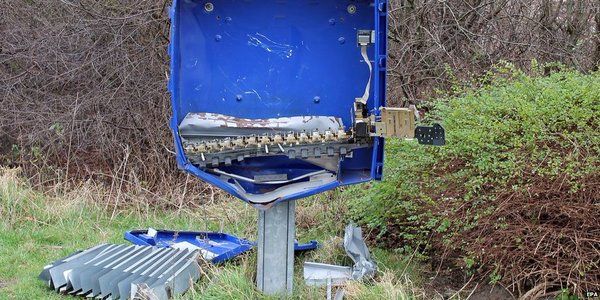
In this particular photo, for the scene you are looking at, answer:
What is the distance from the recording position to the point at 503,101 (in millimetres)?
5027

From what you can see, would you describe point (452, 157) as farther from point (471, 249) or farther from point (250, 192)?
point (250, 192)

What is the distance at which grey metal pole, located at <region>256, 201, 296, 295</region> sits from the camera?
4348 mm

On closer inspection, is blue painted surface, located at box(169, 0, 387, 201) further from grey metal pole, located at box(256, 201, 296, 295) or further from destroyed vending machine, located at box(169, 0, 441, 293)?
grey metal pole, located at box(256, 201, 296, 295)

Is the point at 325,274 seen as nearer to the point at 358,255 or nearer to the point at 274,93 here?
the point at 358,255

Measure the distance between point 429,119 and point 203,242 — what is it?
205 centimetres

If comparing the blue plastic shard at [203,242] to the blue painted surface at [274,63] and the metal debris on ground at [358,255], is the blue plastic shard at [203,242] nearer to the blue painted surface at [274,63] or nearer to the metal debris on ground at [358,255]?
the metal debris on ground at [358,255]

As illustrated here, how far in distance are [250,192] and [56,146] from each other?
532 cm

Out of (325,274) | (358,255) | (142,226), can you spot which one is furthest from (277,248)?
(142,226)

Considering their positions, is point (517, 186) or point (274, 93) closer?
point (517, 186)

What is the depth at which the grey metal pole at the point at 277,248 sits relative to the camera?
4.35m

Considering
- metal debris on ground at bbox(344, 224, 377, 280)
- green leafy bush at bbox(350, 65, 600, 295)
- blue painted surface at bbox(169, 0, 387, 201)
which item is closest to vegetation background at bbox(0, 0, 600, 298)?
green leafy bush at bbox(350, 65, 600, 295)

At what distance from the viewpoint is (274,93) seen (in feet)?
14.8

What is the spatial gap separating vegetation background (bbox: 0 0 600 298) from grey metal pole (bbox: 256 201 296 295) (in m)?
0.61

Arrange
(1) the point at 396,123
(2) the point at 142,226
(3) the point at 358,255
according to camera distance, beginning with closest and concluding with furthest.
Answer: (1) the point at 396,123 → (3) the point at 358,255 → (2) the point at 142,226
